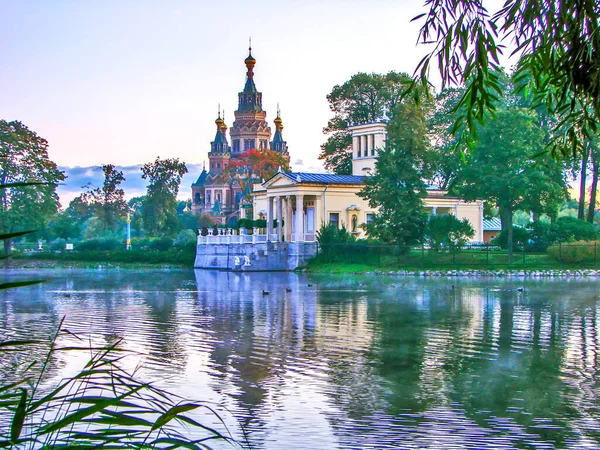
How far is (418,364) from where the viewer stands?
50.5 ft

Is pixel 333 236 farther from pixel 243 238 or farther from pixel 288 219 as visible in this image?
pixel 243 238

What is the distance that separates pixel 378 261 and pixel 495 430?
140ft

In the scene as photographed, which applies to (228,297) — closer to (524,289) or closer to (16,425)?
(524,289)

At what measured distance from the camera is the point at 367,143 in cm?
6994

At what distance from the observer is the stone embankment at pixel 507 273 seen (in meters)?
46.1

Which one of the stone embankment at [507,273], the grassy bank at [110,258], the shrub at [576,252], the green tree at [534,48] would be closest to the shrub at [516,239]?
the shrub at [576,252]

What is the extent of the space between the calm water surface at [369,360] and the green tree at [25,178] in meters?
42.2

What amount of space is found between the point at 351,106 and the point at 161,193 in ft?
85.6

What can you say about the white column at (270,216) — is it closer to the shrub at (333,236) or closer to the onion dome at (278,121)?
the shrub at (333,236)

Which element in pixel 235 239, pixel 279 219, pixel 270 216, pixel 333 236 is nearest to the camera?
pixel 333 236

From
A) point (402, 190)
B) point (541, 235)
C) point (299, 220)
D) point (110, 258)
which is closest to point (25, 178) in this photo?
point (110, 258)

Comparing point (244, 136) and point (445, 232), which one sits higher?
point (244, 136)

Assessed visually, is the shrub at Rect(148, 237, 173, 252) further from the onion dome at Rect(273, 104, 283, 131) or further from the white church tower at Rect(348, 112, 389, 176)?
the onion dome at Rect(273, 104, 283, 131)

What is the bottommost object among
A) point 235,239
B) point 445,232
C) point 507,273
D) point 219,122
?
point 507,273
